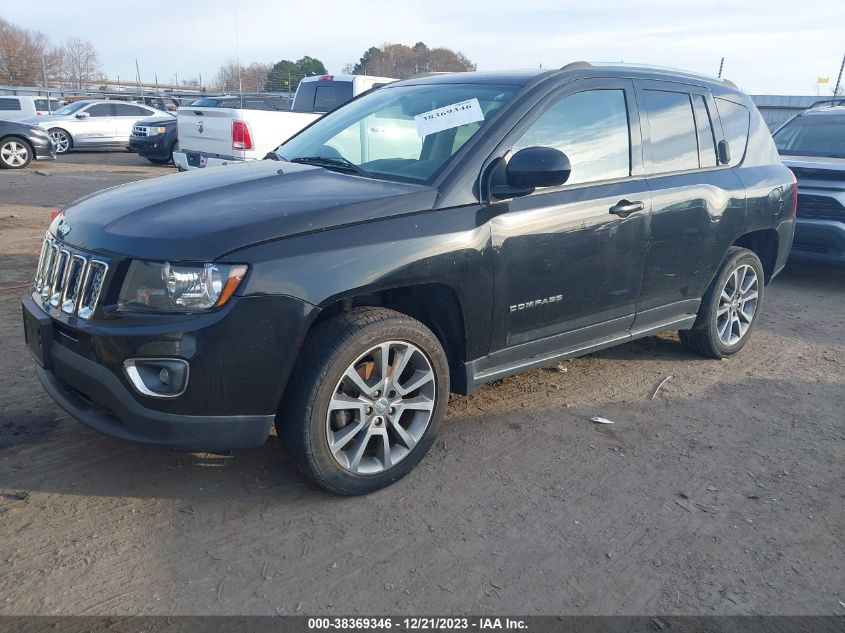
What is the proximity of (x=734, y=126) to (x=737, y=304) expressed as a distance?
1.26 meters

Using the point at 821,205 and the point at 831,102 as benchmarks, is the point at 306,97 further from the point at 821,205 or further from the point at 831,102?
the point at 821,205

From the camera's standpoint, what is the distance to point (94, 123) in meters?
20.2

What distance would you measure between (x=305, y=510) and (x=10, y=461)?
1467 mm

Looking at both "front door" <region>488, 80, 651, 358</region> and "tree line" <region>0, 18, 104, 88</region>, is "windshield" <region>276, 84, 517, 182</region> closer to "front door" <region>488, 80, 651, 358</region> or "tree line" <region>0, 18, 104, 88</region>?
"front door" <region>488, 80, 651, 358</region>

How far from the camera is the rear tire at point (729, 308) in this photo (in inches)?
195

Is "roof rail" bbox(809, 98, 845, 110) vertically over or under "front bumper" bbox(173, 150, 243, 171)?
over

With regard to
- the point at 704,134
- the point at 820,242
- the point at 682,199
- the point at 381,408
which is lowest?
the point at 820,242

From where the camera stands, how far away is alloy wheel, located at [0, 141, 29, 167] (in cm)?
1547

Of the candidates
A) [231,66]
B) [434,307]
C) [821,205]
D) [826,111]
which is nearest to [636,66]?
[434,307]

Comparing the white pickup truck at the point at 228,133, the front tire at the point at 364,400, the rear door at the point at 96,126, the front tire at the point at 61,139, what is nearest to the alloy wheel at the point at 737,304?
the front tire at the point at 364,400

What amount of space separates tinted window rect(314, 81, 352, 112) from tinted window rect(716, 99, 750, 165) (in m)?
7.94

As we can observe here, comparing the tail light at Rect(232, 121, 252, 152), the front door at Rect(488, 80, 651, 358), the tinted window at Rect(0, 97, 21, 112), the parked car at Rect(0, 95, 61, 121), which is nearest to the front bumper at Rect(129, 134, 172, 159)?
the parked car at Rect(0, 95, 61, 121)

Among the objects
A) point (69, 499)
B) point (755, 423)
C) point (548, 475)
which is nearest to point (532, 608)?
point (548, 475)

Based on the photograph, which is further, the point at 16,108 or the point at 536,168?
the point at 16,108
